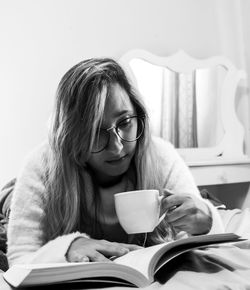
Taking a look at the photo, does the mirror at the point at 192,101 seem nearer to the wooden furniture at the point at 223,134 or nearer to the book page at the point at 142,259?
the wooden furniture at the point at 223,134

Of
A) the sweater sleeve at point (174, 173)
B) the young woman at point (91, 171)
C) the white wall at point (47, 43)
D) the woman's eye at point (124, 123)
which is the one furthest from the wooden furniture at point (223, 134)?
the woman's eye at point (124, 123)

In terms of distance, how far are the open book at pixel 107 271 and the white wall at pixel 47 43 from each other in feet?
4.55

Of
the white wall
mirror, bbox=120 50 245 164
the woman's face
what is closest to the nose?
the woman's face

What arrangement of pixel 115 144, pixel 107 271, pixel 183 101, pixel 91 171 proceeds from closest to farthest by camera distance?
pixel 107 271 < pixel 115 144 < pixel 91 171 < pixel 183 101

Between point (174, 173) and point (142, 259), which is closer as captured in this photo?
point (142, 259)

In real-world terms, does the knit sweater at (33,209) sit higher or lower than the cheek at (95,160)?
lower

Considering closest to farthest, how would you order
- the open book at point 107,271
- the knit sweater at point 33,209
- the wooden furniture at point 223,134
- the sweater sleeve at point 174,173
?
the open book at point 107,271, the knit sweater at point 33,209, the sweater sleeve at point 174,173, the wooden furniture at point 223,134

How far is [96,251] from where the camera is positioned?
754 millimetres

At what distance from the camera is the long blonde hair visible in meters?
0.98

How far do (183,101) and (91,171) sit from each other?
4.37 ft

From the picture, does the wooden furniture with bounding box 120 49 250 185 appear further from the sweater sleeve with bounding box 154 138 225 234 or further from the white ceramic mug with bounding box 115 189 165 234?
the white ceramic mug with bounding box 115 189 165 234

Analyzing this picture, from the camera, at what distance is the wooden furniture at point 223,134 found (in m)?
2.12

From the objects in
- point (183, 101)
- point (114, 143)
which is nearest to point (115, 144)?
point (114, 143)

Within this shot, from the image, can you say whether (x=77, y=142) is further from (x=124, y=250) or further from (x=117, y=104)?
(x=124, y=250)
